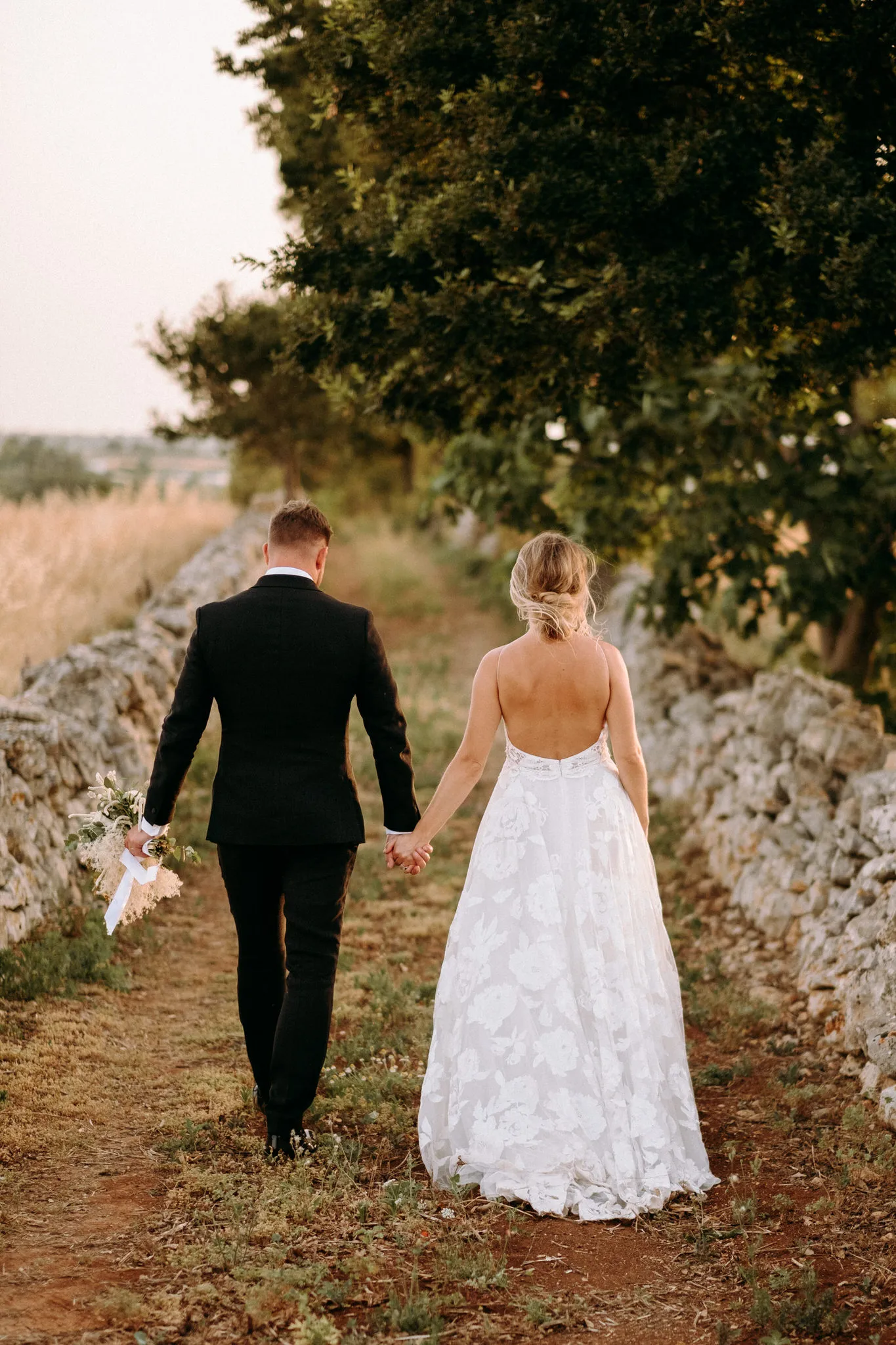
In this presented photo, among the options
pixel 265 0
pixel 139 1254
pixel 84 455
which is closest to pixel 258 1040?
pixel 139 1254

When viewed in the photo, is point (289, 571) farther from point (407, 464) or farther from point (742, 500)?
point (407, 464)

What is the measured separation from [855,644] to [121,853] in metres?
8.08

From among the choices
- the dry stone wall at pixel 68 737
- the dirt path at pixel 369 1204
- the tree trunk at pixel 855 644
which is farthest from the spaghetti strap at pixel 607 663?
the tree trunk at pixel 855 644

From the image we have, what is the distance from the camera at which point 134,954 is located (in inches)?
258

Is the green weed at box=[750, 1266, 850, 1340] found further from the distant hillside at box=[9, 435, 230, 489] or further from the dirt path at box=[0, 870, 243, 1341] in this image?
the distant hillside at box=[9, 435, 230, 489]

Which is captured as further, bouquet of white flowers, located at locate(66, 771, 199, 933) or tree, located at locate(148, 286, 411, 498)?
tree, located at locate(148, 286, 411, 498)

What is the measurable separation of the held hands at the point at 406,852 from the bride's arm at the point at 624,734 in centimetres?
85

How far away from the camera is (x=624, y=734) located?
14.5 ft

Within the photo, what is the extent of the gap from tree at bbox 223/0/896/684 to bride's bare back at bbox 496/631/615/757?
219 cm

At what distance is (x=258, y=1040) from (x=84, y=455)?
2590cm

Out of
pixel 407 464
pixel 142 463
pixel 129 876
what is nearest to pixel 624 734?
pixel 129 876

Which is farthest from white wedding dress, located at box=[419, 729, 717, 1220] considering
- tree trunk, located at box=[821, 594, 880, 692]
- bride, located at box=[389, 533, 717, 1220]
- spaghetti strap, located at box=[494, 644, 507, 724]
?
tree trunk, located at box=[821, 594, 880, 692]

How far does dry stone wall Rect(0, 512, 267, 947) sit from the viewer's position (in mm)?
6164

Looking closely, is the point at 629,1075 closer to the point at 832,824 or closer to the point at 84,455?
the point at 832,824
